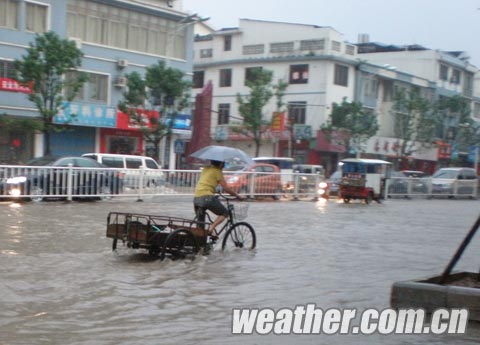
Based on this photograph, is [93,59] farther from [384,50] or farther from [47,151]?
[384,50]

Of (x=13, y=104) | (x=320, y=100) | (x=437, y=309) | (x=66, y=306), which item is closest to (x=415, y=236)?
(x=437, y=309)

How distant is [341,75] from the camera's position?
46.9m

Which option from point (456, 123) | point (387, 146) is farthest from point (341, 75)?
point (456, 123)

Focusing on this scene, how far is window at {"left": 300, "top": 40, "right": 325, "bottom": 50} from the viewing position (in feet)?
150

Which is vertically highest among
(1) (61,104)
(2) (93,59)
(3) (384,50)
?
(3) (384,50)

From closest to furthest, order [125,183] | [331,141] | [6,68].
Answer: [125,183] < [6,68] < [331,141]

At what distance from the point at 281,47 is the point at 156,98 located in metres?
18.0

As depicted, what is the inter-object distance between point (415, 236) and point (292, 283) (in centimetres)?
740

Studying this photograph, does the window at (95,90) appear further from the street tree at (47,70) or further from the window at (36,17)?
the street tree at (47,70)

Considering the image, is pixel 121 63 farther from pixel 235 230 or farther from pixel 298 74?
pixel 235 230

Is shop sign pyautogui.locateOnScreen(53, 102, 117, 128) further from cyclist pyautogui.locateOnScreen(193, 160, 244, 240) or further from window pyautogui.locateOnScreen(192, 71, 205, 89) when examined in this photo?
cyclist pyautogui.locateOnScreen(193, 160, 244, 240)

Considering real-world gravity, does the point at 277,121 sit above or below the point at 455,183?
above

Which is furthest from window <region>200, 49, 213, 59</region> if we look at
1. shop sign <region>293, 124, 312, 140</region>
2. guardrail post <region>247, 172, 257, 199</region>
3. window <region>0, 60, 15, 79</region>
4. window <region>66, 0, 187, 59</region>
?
guardrail post <region>247, 172, 257, 199</region>

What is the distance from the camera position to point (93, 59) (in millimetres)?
33969
